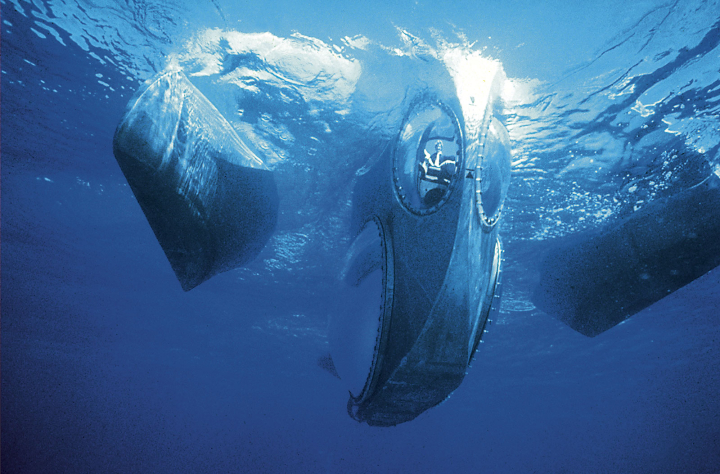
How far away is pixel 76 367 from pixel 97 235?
39466 millimetres

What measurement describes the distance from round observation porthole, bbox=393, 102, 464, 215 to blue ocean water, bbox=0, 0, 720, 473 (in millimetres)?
1627

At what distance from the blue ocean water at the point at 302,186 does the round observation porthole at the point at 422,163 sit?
163 cm

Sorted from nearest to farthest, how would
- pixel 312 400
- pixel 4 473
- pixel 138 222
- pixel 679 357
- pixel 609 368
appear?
pixel 138 222 → pixel 4 473 → pixel 679 357 → pixel 609 368 → pixel 312 400

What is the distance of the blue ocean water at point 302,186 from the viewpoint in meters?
6.15

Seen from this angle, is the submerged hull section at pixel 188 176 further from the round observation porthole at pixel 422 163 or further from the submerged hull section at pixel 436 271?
the round observation porthole at pixel 422 163

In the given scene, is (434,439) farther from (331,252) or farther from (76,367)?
(331,252)

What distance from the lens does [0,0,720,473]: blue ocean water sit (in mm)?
6148

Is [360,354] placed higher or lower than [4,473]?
higher

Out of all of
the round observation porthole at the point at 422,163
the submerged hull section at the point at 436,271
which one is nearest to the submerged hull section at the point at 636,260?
the submerged hull section at the point at 436,271

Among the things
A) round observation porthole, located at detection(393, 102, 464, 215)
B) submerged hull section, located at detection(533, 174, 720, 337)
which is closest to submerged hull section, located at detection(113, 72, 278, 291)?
round observation porthole, located at detection(393, 102, 464, 215)

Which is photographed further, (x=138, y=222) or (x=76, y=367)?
(x=76, y=367)

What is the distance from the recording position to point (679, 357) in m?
25.4

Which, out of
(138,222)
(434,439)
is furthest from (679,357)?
(434,439)

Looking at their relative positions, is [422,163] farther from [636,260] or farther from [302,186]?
[302,186]
